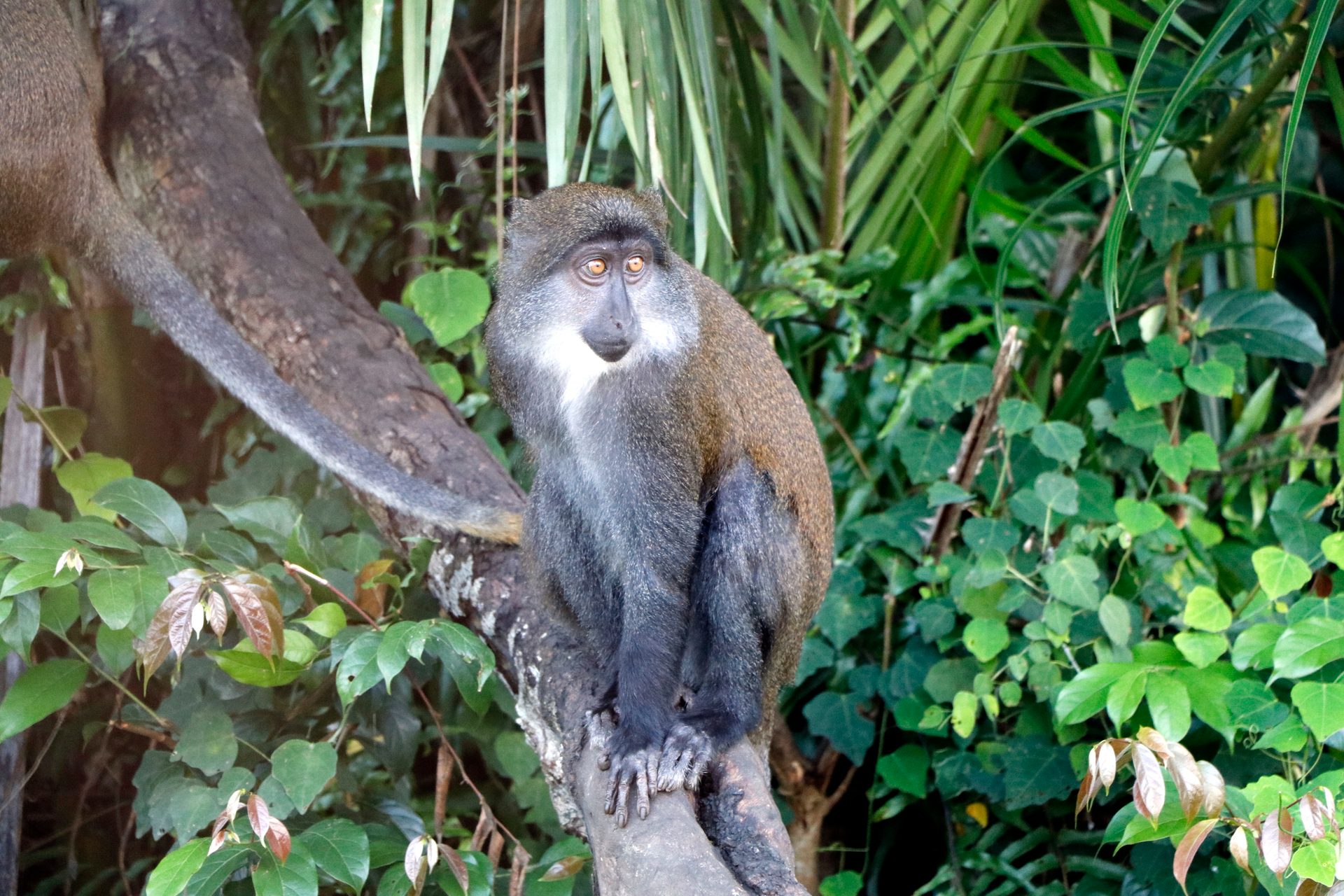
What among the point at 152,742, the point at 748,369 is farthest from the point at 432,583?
the point at 748,369

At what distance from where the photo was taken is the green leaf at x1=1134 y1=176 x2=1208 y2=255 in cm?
388

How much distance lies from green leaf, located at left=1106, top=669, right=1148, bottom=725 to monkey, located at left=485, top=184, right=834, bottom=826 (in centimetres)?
80

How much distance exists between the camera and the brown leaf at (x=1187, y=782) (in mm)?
2529

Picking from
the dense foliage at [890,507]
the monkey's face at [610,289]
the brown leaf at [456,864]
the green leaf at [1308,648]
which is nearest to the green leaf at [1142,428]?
the dense foliage at [890,507]

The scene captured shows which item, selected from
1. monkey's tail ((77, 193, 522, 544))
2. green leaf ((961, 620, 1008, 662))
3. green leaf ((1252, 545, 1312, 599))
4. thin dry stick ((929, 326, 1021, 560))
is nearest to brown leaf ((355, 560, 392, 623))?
monkey's tail ((77, 193, 522, 544))

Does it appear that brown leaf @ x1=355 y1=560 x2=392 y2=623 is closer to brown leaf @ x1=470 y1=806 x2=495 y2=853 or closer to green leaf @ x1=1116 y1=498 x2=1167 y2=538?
brown leaf @ x1=470 y1=806 x2=495 y2=853

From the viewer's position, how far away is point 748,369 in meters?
3.15

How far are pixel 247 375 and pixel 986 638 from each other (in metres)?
2.32

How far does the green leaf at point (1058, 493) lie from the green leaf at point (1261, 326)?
0.79 metres

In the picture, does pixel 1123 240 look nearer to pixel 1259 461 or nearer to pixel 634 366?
pixel 1259 461

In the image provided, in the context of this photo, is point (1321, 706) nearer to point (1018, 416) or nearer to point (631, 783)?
point (1018, 416)

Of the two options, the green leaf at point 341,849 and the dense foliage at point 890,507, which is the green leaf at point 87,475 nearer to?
the dense foliage at point 890,507

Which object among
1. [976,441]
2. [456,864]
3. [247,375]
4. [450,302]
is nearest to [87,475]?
[247,375]

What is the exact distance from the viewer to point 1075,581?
3.70 meters
